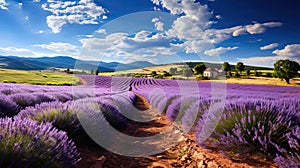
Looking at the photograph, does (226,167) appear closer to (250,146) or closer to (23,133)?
(250,146)

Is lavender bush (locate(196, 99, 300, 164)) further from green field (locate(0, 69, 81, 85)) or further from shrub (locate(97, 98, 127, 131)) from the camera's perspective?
green field (locate(0, 69, 81, 85))

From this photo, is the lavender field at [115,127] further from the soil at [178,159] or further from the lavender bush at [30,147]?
the soil at [178,159]

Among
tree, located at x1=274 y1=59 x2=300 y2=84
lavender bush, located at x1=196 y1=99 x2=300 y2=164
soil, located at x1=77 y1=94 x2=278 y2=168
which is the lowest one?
soil, located at x1=77 y1=94 x2=278 y2=168

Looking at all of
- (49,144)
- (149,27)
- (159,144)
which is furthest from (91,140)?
(149,27)

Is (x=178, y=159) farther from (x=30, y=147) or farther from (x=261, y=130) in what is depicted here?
(x=30, y=147)

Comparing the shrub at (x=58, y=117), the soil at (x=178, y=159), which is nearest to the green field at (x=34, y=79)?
the shrub at (x=58, y=117)

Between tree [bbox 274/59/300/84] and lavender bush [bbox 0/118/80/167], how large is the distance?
5346cm

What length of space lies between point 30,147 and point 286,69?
180 feet

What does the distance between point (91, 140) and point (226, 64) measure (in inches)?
3219

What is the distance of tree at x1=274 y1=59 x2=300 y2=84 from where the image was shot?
4609 cm

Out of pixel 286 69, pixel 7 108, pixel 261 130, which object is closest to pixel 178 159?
pixel 261 130

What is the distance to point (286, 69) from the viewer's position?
46.8m

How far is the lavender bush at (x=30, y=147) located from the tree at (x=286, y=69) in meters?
53.5

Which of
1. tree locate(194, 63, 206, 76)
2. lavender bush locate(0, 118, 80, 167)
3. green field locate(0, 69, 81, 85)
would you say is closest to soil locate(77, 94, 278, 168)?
lavender bush locate(0, 118, 80, 167)
